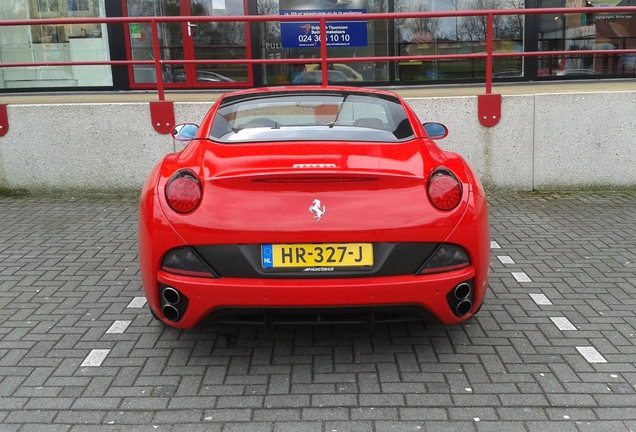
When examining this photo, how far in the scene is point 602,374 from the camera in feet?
10.7

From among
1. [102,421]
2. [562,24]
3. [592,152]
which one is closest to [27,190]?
[102,421]

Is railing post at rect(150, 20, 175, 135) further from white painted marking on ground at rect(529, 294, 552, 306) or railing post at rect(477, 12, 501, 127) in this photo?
white painted marking on ground at rect(529, 294, 552, 306)

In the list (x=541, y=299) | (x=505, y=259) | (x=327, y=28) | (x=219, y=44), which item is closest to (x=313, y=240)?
(x=541, y=299)

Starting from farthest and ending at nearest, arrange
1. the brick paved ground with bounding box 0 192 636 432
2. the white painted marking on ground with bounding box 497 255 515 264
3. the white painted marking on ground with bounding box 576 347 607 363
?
1. the white painted marking on ground with bounding box 497 255 515 264
2. the white painted marking on ground with bounding box 576 347 607 363
3. the brick paved ground with bounding box 0 192 636 432

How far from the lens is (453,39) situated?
1140 cm

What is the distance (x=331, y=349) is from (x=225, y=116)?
1614 mm

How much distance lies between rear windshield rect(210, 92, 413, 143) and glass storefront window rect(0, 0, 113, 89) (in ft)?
27.4

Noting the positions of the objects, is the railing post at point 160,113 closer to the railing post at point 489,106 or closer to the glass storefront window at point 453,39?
the railing post at point 489,106

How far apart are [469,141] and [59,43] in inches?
318

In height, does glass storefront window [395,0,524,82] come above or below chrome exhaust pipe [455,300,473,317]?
above

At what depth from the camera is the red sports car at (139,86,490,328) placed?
3068mm

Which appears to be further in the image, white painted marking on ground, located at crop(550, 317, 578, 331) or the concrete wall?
the concrete wall

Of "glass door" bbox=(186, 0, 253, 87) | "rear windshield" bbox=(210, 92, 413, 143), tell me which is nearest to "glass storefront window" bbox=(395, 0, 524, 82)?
"glass door" bbox=(186, 0, 253, 87)

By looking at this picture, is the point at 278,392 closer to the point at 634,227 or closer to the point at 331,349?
the point at 331,349
